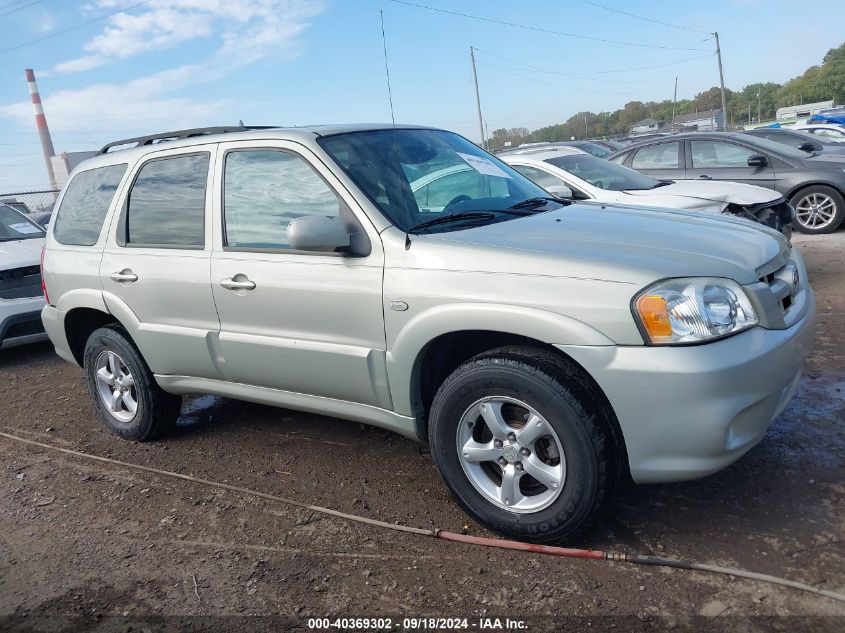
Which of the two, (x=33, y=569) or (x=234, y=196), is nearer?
(x=33, y=569)

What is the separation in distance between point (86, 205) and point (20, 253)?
10.3 ft

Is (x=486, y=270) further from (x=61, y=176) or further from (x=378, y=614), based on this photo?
(x=61, y=176)

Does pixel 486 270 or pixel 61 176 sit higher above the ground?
pixel 61 176

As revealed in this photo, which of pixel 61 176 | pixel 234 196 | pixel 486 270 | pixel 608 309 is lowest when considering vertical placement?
pixel 608 309

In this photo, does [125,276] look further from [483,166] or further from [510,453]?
[510,453]

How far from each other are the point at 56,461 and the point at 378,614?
281 centimetres

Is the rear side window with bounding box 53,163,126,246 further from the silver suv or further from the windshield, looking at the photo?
the windshield

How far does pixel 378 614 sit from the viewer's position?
104 inches

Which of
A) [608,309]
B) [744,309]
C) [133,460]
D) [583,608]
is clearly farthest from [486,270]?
[133,460]

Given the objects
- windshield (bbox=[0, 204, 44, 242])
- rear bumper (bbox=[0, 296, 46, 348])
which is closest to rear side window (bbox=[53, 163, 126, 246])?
rear bumper (bbox=[0, 296, 46, 348])

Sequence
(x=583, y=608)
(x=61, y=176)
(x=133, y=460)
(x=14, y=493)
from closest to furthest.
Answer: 1. (x=583, y=608)
2. (x=14, y=493)
3. (x=133, y=460)
4. (x=61, y=176)

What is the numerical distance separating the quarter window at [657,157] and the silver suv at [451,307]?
642 centimetres

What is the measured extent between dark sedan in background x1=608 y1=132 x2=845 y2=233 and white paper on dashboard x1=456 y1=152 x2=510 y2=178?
6.47 metres

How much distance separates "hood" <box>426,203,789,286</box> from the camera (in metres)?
2.73
